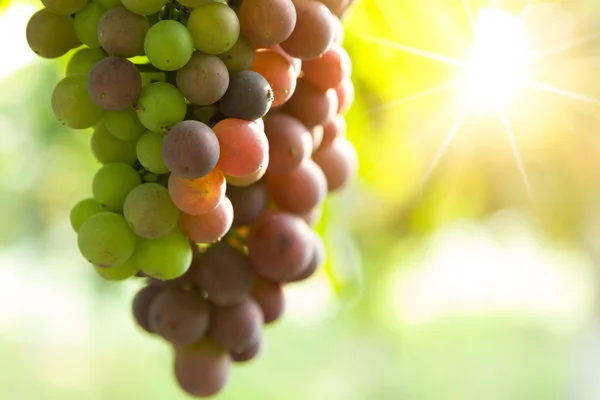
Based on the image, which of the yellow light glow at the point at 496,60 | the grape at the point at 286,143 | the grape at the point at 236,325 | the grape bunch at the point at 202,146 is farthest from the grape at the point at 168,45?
the yellow light glow at the point at 496,60

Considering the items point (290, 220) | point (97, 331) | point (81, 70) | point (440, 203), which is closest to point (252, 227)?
point (290, 220)

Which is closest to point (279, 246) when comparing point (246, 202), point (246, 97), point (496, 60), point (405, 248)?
point (246, 202)

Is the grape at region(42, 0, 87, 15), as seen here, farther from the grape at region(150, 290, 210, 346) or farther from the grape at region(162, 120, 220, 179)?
the grape at region(150, 290, 210, 346)

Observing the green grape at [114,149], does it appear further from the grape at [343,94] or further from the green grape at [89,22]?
the grape at [343,94]

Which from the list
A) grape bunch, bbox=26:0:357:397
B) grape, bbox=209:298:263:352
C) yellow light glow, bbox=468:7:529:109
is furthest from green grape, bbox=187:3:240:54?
yellow light glow, bbox=468:7:529:109

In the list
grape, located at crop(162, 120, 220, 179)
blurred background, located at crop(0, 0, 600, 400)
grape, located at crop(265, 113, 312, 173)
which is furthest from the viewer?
blurred background, located at crop(0, 0, 600, 400)

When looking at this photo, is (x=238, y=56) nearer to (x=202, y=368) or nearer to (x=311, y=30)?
(x=311, y=30)
